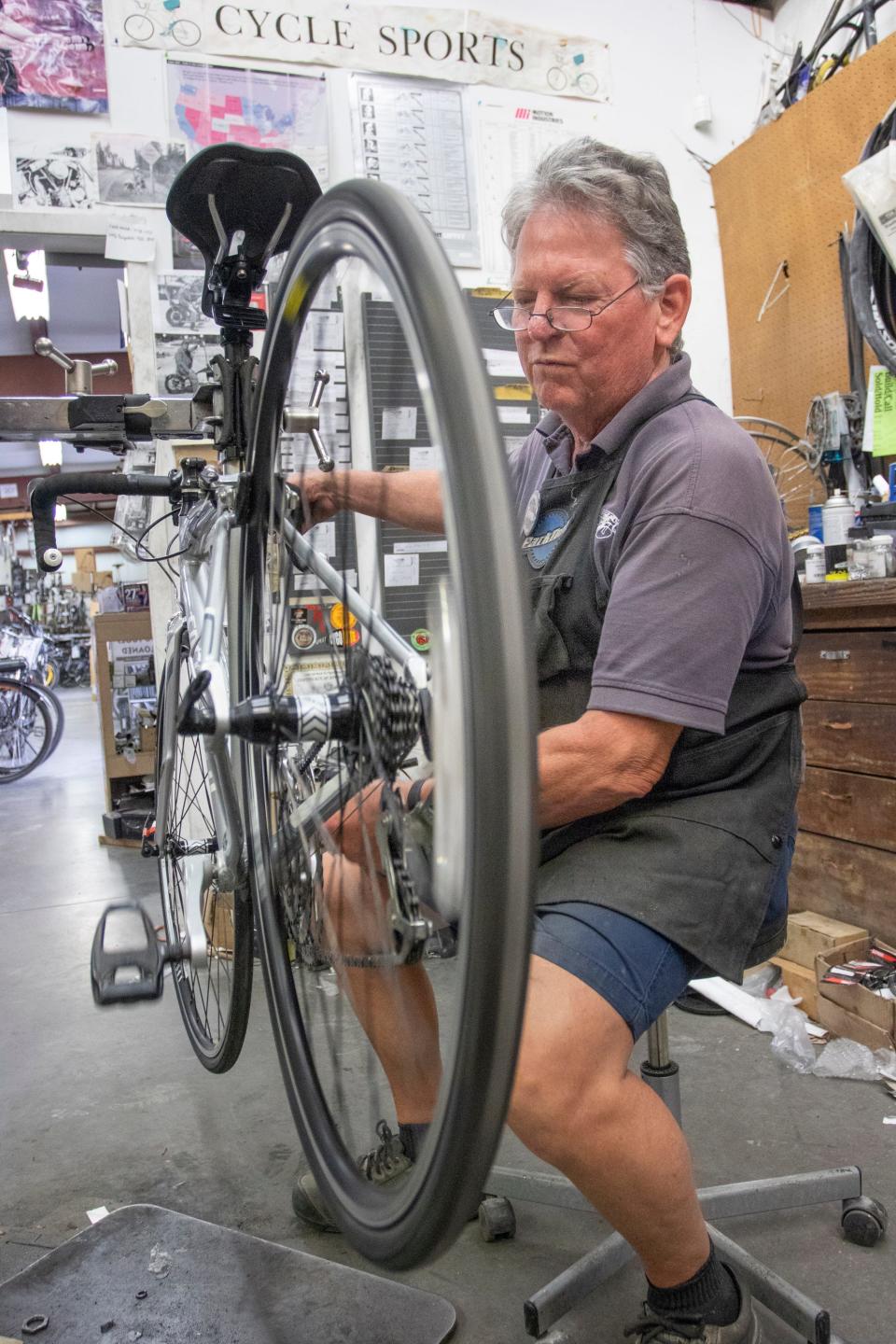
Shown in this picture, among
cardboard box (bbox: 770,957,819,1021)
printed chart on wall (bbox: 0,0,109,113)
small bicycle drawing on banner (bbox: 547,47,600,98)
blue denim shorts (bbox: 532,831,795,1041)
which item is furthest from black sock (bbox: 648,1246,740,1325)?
small bicycle drawing on banner (bbox: 547,47,600,98)

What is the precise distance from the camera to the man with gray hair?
0.93 m

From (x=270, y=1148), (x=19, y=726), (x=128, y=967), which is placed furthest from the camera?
(x=19, y=726)

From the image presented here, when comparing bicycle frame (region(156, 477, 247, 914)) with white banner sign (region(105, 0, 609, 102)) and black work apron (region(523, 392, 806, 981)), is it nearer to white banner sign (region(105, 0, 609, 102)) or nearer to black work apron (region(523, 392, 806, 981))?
black work apron (region(523, 392, 806, 981))

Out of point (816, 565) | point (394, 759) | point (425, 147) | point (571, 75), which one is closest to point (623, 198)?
point (394, 759)

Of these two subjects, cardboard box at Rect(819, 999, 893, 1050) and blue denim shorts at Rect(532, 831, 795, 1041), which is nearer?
blue denim shorts at Rect(532, 831, 795, 1041)

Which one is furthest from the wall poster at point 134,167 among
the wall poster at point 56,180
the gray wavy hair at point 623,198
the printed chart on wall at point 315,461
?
the printed chart on wall at point 315,461

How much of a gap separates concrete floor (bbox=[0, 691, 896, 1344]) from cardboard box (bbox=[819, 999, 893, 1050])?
3.3 inches

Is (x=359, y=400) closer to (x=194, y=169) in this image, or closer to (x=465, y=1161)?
(x=194, y=169)

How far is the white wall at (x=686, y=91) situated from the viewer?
110 inches

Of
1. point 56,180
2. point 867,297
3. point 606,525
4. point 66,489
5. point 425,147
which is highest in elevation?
point 425,147

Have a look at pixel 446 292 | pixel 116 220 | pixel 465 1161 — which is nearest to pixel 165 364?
pixel 116 220

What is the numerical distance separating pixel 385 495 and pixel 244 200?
1.38 feet

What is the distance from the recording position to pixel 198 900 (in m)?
1.29

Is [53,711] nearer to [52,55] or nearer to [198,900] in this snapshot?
[52,55]
